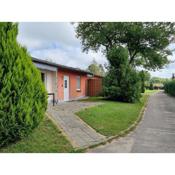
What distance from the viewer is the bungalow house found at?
1426cm

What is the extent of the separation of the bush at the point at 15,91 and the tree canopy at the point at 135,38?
60.3 ft

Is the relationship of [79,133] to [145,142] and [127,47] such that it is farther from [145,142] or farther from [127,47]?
[127,47]

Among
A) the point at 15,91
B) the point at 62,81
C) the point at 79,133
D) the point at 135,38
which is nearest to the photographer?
the point at 15,91

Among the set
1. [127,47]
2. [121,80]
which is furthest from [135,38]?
[121,80]

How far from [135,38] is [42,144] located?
70.1 feet

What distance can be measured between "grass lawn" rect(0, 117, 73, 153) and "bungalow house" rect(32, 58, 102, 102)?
18.9 feet

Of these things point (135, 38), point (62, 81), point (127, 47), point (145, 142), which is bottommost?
point (145, 142)

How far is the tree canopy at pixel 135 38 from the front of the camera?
23.5 metres

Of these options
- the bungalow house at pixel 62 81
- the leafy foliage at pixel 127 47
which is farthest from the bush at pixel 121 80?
the bungalow house at pixel 62 81

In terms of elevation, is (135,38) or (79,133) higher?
(135,38)

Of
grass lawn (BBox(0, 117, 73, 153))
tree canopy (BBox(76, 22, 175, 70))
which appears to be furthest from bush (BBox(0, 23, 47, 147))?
tree canopy (BBox(76, 22, 175, 70))

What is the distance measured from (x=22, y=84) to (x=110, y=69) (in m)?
14.1

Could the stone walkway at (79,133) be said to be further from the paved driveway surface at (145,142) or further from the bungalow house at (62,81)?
the bungalow house at (62,81)

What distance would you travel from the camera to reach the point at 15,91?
5.05 meters
